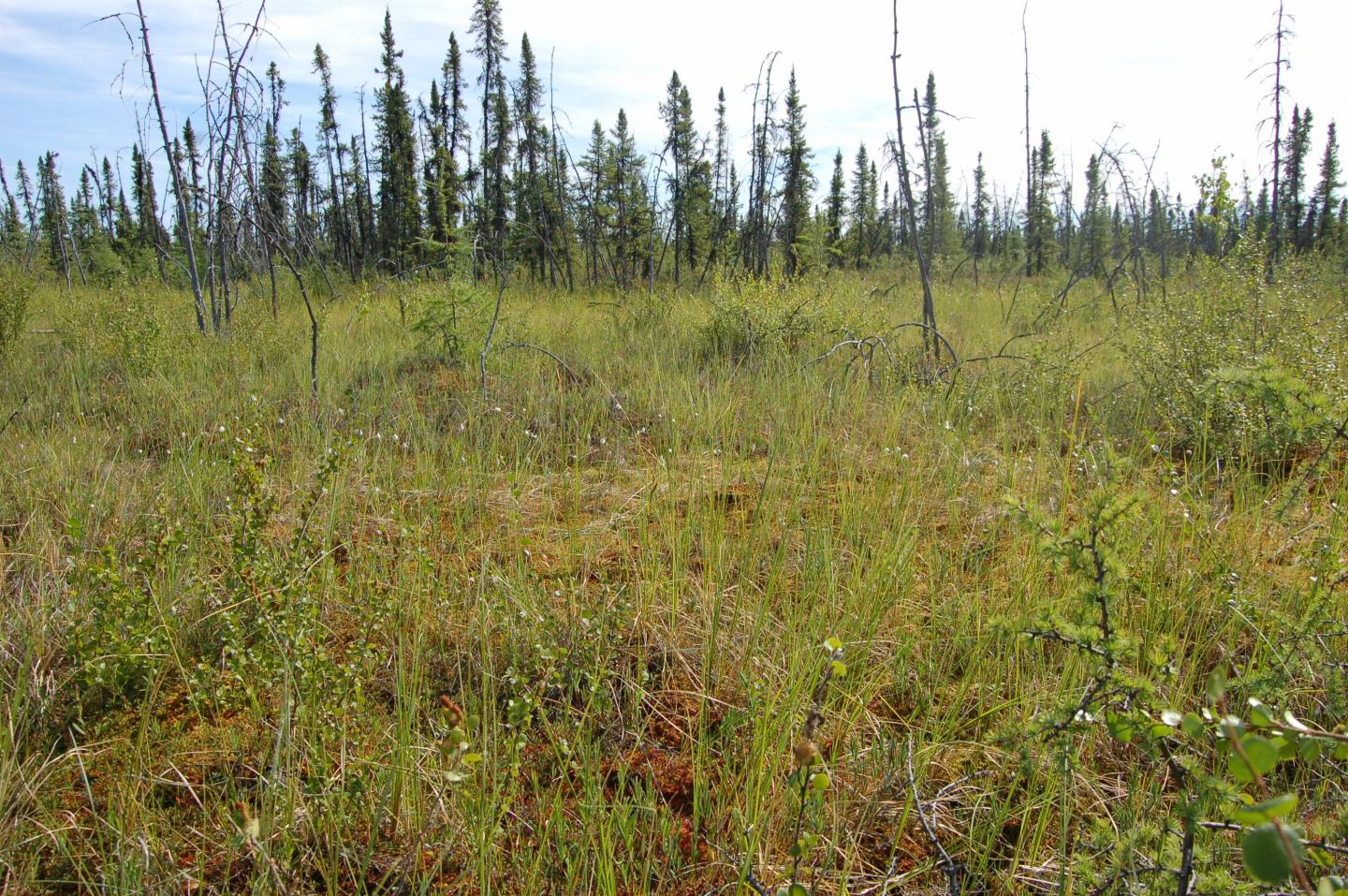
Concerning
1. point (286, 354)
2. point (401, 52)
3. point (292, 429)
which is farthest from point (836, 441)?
point (401, 52)

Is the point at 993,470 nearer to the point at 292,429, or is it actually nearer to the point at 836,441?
the point at 836,441

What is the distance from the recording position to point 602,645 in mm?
2336

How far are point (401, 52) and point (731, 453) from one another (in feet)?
103

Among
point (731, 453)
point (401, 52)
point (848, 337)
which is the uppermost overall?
point (401, 52)

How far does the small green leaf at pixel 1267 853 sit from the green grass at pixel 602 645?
2.17ft

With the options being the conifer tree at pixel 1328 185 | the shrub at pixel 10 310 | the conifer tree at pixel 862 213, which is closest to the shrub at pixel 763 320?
the shrub at pixel 10 310

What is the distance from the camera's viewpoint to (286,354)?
6.87m

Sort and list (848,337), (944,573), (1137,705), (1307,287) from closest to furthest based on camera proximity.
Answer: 1. (1137,705)
2. (944,573)
3. (1307,287)
4. (848,337)

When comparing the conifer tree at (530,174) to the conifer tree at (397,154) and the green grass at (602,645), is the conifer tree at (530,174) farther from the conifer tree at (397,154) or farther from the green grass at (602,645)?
the green grass at (602,645)

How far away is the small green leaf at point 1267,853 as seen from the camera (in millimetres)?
542

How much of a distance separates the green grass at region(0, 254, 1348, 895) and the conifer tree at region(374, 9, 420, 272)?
27800 millimetres

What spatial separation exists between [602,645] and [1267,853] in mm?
1924

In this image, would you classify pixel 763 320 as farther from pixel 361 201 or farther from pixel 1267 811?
pixel 361 201

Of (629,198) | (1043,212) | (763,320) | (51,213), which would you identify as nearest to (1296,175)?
(1043,212)
